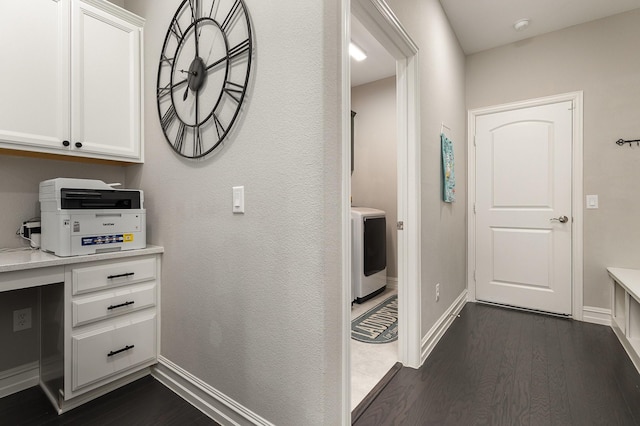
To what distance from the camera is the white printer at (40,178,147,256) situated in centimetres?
159

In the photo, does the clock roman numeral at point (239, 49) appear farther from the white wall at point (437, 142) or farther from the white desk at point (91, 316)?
the white desk at point (91, 316)

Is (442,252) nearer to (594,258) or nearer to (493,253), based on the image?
(493,253)

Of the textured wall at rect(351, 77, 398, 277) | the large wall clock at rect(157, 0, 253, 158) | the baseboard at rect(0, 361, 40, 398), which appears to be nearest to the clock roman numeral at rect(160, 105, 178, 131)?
the large wall clock at rect(157, 0, 253, 158)

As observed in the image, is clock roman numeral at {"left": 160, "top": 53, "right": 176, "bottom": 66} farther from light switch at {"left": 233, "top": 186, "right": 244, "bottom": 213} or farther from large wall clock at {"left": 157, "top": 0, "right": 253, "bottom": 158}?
light switch at {"left": 233, "top": 186, "right": 244, "bottom": 213}

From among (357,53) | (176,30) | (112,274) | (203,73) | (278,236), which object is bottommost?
(112,274)

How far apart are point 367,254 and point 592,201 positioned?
6.97ft

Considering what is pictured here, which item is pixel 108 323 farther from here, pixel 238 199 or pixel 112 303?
pixel 238 199

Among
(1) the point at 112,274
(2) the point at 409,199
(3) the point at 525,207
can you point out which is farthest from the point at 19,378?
(3) the point at 525,207

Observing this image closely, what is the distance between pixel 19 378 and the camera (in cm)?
181

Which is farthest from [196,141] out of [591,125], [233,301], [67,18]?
[591,125]

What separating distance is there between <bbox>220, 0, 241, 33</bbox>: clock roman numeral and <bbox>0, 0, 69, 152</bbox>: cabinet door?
1.02 metres

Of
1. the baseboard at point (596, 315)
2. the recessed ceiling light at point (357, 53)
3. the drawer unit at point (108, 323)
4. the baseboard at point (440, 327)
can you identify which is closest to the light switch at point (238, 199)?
the drawer unit at point (108, 323)

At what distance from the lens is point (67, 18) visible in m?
1.75

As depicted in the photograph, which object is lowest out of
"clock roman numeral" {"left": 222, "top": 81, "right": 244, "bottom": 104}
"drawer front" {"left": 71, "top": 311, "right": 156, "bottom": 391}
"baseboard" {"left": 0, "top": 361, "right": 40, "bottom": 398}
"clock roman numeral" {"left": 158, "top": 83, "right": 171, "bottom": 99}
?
"baseboard" {"left": 0, "top": 361, "right": 40, "bottom": 398}
